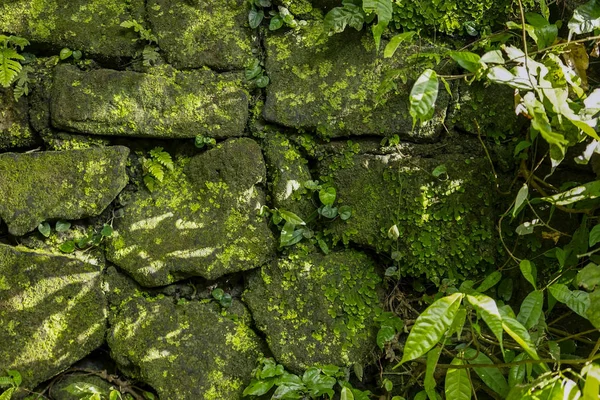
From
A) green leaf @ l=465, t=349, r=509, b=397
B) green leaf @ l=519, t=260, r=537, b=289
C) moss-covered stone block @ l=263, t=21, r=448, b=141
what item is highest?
moss-covered stone block @ l=263, t=21, r=448, b=141

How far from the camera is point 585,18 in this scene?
1699mm

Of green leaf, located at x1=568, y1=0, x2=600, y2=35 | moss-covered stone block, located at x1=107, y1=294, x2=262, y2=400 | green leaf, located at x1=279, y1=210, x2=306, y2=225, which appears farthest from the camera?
green leaf, located at x1=279, y1=210, x2=306, y2=225

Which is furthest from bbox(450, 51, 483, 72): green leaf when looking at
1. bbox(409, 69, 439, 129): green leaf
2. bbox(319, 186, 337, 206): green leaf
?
bbox(319, 186, 337, 206): green leaf

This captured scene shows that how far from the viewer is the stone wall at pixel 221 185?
5.99 feet

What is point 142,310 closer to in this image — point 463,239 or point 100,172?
point 100,172

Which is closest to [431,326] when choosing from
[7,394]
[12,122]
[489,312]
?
[489,312]

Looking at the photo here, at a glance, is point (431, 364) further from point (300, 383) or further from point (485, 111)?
point (485, 111)

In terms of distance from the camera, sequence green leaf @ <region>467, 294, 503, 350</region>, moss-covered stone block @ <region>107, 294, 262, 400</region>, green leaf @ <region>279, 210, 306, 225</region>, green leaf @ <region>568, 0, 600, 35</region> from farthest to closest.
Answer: green leaf @ <region>279, 210, 306, 225</region> < moss-covered stone block @ <region>107, 294, 262, 400</region> < green leaf @ <region>568, 0, 600, 35</region> < green leaf @ <region>467, 294, 503, 350</region>

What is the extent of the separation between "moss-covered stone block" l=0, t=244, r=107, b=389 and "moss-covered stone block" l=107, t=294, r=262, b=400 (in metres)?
0.10

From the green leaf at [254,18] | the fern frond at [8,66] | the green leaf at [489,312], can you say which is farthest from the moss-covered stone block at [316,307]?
the fern frond at [8,66]

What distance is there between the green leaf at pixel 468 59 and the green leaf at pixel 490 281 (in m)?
0.72

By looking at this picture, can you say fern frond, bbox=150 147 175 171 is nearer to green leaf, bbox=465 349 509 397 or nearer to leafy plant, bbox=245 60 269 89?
leafy plant, bbox=245 60 269 89

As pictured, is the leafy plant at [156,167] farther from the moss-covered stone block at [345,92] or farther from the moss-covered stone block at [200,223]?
the moss-covered stone block at [345,92]

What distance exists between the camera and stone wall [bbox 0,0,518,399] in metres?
1.83
